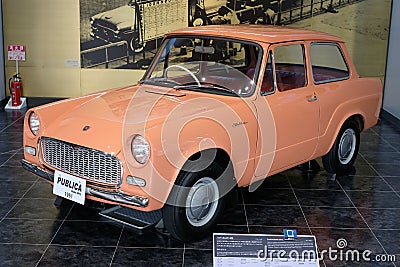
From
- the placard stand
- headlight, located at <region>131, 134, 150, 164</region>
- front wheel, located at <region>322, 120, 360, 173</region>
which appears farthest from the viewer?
the placard stand

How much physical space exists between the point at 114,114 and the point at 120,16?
508 centimetres

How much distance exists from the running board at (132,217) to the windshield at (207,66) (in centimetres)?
109

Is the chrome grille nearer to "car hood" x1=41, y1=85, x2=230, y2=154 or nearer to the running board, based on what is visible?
"car hood" x1=41, y1=85, x2=230, y2=154

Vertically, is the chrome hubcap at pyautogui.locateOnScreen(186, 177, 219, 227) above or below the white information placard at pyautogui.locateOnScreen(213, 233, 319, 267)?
above

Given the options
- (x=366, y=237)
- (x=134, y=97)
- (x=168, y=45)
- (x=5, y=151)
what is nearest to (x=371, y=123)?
(x=366, y=237)

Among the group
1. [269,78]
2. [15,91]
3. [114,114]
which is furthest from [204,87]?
[15,91]

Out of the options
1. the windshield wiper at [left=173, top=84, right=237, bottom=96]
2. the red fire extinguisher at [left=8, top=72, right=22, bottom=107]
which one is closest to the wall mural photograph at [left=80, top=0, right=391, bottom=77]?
the red fire extinguisher at [left=8, top=72, right=22, bottom=107]

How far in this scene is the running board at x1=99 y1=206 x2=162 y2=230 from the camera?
3.90m

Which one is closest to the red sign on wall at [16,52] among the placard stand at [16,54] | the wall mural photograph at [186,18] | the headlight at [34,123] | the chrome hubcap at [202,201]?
the placard stand at [16,54]

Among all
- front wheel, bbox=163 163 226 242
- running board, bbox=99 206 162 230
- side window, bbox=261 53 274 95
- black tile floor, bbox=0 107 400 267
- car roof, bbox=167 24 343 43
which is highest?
car roof, bbox=167 24 343 43

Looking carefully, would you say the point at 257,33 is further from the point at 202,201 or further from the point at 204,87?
the point at 202,201

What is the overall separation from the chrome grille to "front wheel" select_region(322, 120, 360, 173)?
2523 mm

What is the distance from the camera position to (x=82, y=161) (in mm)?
3752

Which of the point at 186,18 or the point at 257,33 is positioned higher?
the point at 257,33
